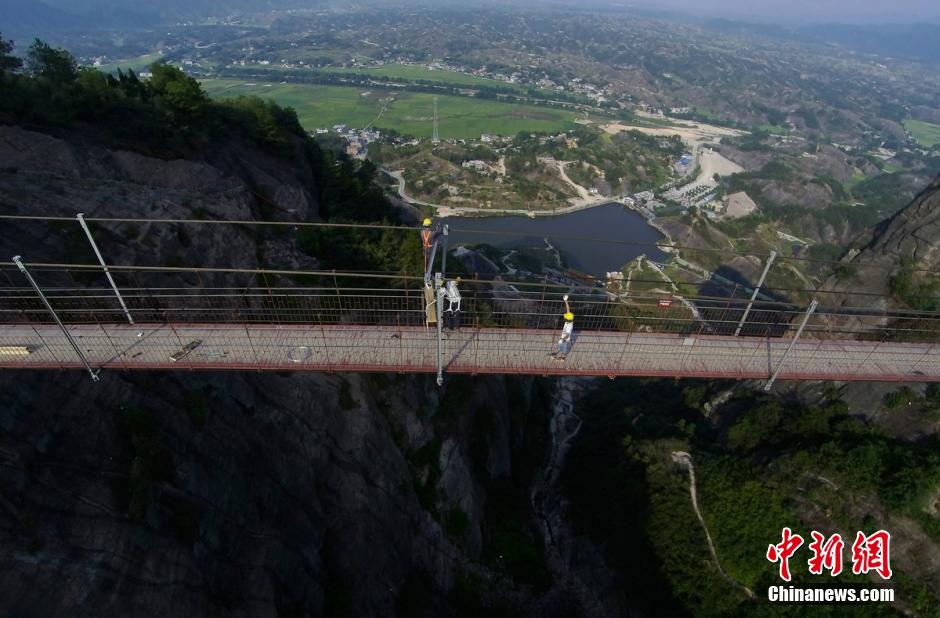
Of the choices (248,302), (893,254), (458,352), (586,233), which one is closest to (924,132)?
(586,233)

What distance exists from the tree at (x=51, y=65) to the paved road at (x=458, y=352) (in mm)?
17930

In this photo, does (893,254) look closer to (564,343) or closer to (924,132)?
(564,343)

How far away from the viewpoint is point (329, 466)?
54.2 ft

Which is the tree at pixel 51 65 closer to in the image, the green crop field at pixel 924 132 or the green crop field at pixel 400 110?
the green crop field at pixel 400 110

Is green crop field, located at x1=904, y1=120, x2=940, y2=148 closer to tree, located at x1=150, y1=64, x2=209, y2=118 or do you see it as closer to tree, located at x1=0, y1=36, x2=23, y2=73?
tree, located at x1=150, y1=64, x2=209, y2=118

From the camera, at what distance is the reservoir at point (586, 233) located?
265 ft

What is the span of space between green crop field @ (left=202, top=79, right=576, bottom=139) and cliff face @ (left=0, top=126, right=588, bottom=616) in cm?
11453

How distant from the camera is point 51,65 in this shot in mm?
24203

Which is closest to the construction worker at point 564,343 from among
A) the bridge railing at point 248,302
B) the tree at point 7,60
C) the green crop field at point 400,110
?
the bridge railing at point 248,302

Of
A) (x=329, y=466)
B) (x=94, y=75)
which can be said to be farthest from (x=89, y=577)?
(x=94, y=75)

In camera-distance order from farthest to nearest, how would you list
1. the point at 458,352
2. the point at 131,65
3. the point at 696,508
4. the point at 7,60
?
1. the point at 131,65
2. the point at 7,60
3. the point at 696,508
4. the point at 458,352

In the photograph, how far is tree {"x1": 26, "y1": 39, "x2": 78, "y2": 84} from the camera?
2395 cm

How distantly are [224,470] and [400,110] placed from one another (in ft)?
498

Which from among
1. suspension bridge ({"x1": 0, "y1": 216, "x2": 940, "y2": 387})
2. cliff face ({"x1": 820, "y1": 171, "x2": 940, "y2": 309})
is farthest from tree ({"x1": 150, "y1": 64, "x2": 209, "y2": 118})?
cliff face ({"x1": 820, "y1": 171, "x2": 940, "y2": 309})
